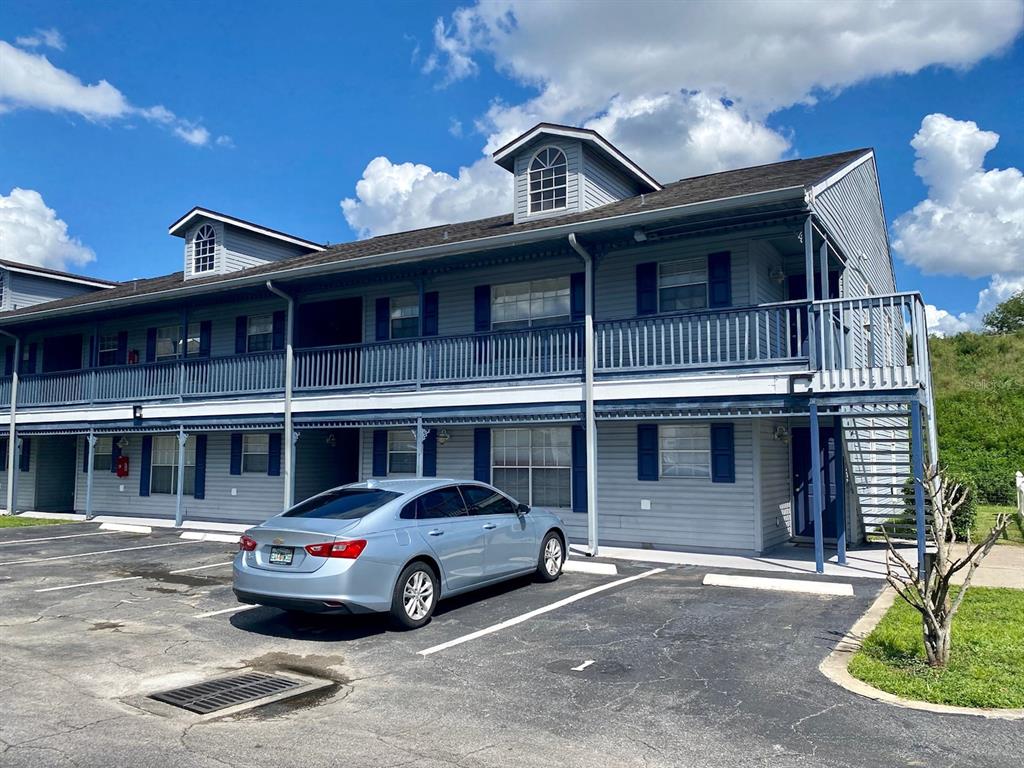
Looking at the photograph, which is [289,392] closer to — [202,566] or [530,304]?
[202,566]

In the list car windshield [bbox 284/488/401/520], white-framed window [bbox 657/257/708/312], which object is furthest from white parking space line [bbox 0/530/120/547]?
white-framed window [bbox 657/257/708/312]

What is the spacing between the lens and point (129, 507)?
21.5 m

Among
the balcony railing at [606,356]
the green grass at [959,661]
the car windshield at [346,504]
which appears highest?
the balcony railing at [606,356]

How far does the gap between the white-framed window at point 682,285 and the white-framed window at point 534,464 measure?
3004mm

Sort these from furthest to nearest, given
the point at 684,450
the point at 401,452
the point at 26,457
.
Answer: the point at 26,457
the point at 401,452
the point at 684,450

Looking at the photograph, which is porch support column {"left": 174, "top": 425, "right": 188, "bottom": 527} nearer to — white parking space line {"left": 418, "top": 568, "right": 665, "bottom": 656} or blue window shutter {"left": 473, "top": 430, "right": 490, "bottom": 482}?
blue window shutter {"left": 473, "top": 430, "right": 490, "bottom": 482}

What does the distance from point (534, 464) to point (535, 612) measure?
21.7 feet

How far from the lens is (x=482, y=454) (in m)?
15.9

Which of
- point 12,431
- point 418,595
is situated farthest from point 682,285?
point 12,431

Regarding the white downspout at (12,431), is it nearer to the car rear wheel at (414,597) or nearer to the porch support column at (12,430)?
the porch support column at (12,430)

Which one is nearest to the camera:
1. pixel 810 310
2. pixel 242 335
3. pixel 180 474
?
pixel 810 310

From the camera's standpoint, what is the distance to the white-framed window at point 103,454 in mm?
22266

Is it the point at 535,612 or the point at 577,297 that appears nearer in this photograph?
the point at 535,612

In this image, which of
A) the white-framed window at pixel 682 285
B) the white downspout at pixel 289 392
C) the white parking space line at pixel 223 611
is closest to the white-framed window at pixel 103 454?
the white downspout at pixel 289 392
